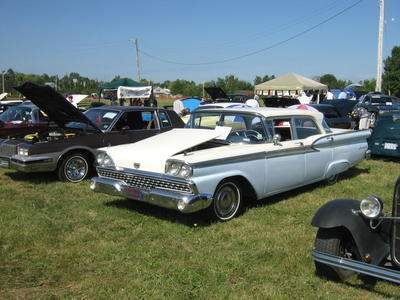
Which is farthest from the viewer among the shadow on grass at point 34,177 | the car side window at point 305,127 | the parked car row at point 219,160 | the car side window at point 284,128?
the shadow on grass at point 34,177

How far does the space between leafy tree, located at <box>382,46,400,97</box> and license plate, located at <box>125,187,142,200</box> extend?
5823cm

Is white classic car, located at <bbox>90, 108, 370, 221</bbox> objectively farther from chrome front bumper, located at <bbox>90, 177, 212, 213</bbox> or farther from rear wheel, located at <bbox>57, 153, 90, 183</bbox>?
rear wheel, located at <bbox>57, 153, 90, 183</bbox>

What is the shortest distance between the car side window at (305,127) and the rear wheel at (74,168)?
4.00 meters

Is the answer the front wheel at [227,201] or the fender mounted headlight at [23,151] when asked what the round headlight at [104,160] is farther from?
the fender mounted headlight at [23,151]

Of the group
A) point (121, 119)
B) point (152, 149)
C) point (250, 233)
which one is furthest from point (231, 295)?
point (121, 119)

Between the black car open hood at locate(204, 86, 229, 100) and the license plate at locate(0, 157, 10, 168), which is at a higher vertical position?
the black car open hood at locate(204, 86, 229, 100)

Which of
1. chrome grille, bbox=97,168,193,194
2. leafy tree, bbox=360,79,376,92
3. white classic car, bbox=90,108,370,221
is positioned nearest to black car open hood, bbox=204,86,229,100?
white classic car, bbox=90,108,370,221

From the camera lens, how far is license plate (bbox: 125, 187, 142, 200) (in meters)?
6.24

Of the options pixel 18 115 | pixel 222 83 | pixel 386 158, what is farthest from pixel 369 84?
pixel 18 115

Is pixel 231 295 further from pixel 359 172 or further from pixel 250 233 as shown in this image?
pixel 359 172

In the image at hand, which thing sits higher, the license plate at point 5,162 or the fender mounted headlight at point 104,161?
the fender mounted headlight at point 104,161

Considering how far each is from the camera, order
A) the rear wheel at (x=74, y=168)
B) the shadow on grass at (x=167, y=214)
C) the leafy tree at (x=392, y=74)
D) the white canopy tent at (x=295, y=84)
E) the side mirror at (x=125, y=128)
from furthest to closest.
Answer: the leafy tree at (x=392, y=74)
the white canopy tent at (x=295, y=84)
the side mirror at (x=125, y=128)
the rear wheel at (x=74, y=168)
the shadow on grass at (x=167, y=214)

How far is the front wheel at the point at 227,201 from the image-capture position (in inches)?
246

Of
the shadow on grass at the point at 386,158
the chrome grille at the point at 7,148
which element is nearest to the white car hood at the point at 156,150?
the chrome grille at the point at 7,148
